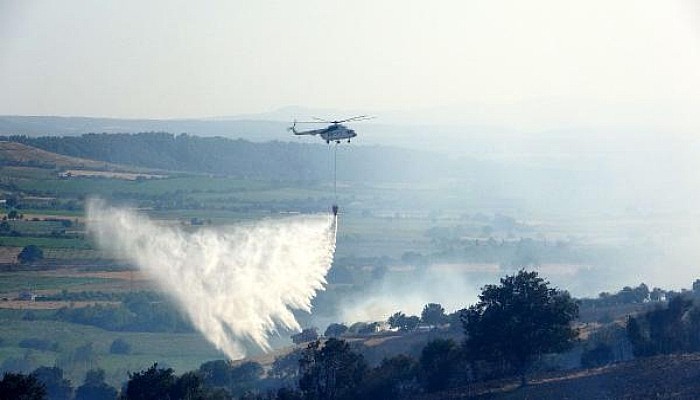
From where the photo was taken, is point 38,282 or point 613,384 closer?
point 613,384

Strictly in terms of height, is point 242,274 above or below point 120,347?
above

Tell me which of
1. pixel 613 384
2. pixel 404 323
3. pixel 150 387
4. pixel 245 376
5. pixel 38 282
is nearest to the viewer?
pixel 613 384

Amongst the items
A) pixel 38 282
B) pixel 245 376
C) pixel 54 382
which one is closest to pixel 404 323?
pixel 245 376

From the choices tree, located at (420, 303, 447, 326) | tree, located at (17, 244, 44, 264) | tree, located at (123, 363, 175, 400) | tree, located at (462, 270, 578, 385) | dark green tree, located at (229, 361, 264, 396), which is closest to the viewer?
tree, located at (123, 363, 175, 400)

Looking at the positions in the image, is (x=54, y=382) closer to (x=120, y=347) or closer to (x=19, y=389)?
(x=120, y=347)

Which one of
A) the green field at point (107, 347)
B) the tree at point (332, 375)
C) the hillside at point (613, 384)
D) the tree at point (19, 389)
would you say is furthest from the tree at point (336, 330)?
the tree at point (19, 389)

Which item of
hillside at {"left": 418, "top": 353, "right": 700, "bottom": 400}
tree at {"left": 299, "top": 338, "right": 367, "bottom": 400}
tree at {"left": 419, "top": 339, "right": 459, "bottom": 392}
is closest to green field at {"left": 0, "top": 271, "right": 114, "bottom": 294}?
tree at {"left": 299, "top": 338, "right": 367, "bottom": 400}

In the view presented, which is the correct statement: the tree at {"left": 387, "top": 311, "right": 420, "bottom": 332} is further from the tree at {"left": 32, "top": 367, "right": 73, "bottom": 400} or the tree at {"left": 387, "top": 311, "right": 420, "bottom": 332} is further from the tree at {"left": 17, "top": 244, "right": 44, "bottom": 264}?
the tree at {"left": 17, "top": 244, "right": 44, "bottom": 264}

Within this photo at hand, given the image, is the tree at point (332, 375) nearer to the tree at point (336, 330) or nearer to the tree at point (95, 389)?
the tree at point (95, 389)
